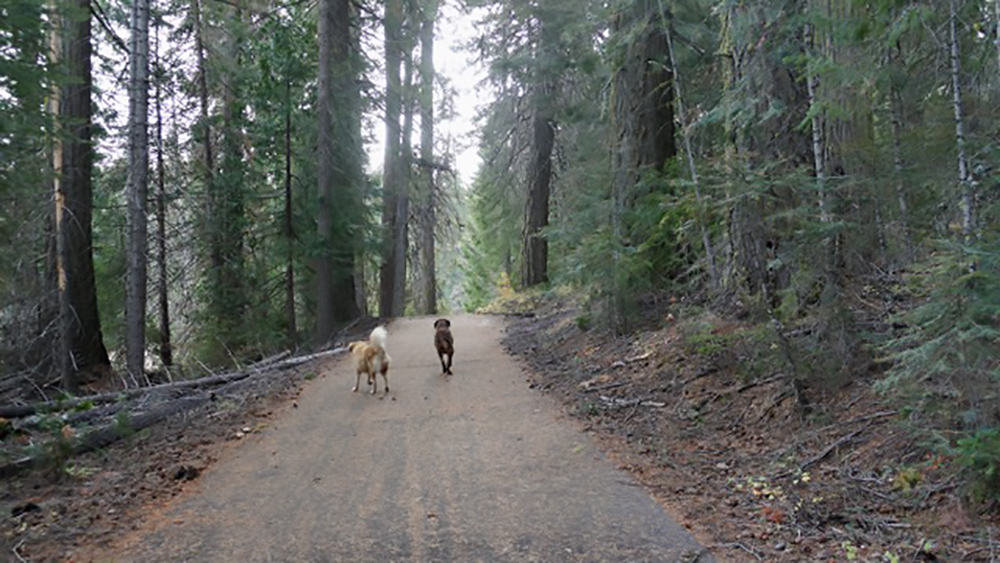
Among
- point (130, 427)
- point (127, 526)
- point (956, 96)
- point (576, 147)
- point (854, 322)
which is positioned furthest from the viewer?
point (576, 147)

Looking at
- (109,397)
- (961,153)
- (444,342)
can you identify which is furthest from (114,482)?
(961,153)

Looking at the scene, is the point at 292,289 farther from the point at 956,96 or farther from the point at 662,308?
the point at 956,96

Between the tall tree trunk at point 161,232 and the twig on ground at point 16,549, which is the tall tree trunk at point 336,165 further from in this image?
the twig on ground at point 16,549

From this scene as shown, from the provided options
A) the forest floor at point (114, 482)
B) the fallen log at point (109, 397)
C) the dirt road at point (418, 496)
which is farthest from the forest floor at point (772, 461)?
the fallen log at point (109, 397)

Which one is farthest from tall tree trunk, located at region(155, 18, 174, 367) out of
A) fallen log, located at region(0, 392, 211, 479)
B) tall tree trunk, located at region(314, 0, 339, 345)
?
fallen log, located at region(0, 392, 211, 479)

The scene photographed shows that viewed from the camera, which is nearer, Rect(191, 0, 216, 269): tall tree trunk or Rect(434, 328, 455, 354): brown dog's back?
Rect(434, 328, 455, 354): brown dog's back

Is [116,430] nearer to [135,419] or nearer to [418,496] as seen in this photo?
[135,419]

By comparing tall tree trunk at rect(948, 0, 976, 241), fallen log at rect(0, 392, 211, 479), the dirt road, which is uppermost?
tall tree trunk at rect(948, 0, 976, 241)

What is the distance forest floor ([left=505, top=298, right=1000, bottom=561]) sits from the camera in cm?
365

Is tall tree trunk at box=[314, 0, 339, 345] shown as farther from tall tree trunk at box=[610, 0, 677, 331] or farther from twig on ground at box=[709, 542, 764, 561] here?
twig on ground at box=[709, 542, 764, 561]

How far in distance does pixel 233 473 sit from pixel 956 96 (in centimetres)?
635

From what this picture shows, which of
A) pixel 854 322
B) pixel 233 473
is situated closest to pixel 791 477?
pixel 854 322

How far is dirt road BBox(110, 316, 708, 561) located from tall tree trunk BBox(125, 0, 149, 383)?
5275mm

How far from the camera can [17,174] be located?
753cm
